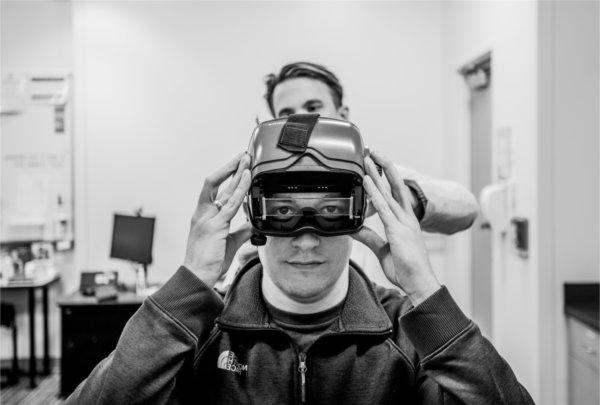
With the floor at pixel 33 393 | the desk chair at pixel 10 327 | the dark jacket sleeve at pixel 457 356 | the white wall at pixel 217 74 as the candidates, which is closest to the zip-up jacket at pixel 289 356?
the dark jacket sleeve at pixel 457 356

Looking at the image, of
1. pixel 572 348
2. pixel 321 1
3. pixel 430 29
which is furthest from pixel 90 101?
pixel 572 348

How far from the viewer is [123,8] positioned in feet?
11.4

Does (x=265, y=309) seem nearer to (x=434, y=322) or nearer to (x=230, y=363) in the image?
(x=230, y=363)

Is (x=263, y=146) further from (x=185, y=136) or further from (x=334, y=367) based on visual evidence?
(x=185, y=136)

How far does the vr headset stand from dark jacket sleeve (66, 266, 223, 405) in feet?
0.59

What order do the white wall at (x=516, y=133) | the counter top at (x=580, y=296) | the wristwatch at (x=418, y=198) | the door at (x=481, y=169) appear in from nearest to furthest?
the wristwatch at (x=418, y=198) < the counter top at (x=580, y=296) < the white wall at (x=516, y=133) < the door at (x=481, y=169)

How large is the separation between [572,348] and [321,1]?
2650mm

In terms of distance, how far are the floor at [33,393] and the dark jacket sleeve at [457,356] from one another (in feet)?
9.92

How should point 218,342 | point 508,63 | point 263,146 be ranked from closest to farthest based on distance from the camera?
point 263,146 → point 218,342 → point 508,63

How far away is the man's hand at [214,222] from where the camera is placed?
953mm

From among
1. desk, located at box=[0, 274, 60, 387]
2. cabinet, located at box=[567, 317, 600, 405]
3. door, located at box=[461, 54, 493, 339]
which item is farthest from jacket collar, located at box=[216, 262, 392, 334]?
desk, located at box=[0, 274, 60, 387]

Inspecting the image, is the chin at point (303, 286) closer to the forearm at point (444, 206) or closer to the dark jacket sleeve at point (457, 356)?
the dark jacket sleeve at point (457, 356)

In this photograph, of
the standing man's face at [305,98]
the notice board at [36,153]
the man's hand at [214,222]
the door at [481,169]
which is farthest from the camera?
the notice board at [36,153]

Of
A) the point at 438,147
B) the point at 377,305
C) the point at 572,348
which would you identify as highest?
the point at 438,147
